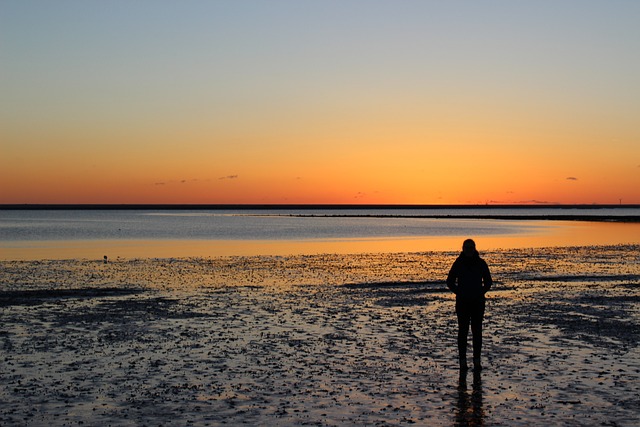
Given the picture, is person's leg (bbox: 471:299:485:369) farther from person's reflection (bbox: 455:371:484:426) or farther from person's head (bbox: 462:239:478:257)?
person's head (bbox: 462:239:478:257)

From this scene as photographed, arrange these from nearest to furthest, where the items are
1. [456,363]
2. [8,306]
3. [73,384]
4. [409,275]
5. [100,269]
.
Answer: [73,384] → [456,363] → [8,306] → [409,275] → [100,269]

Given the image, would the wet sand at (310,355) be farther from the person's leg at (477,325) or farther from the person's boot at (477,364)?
the person's leg at (477,325)

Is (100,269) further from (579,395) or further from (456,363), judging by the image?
(579,395)

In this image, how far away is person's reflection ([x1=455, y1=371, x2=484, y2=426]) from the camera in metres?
10.6

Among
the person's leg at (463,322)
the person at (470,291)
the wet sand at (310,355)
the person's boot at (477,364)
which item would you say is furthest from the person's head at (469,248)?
the wet sand at (310,355)

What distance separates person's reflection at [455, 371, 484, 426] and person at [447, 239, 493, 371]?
72cm

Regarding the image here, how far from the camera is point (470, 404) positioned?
37.8ft

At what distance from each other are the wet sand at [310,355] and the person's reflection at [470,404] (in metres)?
0.03

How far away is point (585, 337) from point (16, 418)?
13.0 metres

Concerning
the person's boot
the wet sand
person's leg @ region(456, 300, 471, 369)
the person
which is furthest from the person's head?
the wet sand

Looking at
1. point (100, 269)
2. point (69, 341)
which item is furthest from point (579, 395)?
point (100, 269)

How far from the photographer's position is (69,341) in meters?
17.2

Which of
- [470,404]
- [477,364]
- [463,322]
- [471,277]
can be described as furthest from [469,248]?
[470,404]

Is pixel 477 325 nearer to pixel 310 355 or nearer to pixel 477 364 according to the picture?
pixel 477 364
